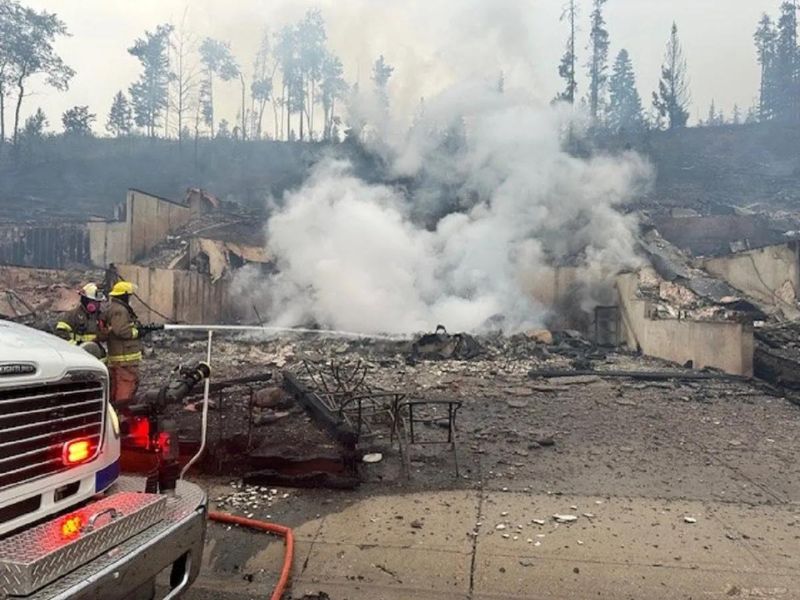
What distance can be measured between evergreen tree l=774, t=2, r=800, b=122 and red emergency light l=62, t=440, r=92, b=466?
2256 inches

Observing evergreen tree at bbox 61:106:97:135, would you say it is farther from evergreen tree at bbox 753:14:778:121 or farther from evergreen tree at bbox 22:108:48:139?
evergreen tree at bbox 753:14:778:121

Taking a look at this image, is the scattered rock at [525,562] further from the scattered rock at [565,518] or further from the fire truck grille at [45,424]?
the fire truck grille at [45,424]

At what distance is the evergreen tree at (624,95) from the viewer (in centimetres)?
5044

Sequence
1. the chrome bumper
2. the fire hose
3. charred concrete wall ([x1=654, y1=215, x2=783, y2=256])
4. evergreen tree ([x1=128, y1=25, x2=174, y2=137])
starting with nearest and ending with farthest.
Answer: the chrome bumper < the fire hose < charred concrete wall ([x1=654, y1=215, x2=783, y2=256]) < evergreen tree ([x1=128, y1=25, x2=174, y2=137])

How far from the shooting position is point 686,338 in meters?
11.8

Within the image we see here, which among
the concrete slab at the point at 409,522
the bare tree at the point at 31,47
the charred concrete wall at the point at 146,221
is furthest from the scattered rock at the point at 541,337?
the bare tree at the point at 31,47

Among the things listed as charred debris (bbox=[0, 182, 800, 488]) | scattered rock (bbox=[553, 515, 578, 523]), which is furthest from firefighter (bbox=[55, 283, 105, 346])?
scattered rock (bbox=[553, 515, 578, 523])

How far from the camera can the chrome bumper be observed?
Answer: 1.79m

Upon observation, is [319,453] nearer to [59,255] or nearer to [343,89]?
[59,255]

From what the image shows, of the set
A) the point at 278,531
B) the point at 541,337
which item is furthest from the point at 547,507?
the point at 541,337

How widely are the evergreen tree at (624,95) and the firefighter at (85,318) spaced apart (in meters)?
52.9

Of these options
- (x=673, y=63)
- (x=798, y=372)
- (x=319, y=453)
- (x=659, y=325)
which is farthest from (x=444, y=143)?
(x=673, y=63)

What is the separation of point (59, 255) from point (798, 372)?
88.6 ft

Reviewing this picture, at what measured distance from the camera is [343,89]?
141ft
